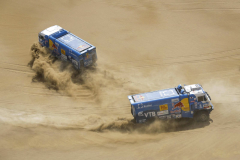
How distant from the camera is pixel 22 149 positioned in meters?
15.2

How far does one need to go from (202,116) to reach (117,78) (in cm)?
633

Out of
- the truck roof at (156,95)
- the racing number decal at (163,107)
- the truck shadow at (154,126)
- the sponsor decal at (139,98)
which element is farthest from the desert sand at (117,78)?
the sponsor decal at (139,98)

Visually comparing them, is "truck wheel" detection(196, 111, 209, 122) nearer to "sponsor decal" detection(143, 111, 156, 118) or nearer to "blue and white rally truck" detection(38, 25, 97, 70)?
"sponsor decal" detection(143, 111, 156, 118)

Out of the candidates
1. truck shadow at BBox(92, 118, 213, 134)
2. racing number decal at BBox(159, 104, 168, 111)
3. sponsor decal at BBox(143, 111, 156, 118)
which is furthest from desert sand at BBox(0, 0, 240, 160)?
racing number decal at BBox(159, 104, 168, 111)

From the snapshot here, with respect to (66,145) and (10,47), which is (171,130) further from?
(10,47)

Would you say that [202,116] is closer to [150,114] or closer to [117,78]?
[150,114]

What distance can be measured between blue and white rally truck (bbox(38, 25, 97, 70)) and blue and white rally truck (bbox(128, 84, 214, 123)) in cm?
516

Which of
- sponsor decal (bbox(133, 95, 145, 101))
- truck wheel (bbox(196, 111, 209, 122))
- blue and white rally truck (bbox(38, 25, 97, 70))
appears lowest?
truck wheel (bbox(196, 111, 209, 122))

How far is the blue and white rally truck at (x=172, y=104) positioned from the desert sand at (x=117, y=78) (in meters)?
0.73

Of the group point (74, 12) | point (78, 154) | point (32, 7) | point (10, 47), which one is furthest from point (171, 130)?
point (32, 7)

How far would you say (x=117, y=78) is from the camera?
20.1m

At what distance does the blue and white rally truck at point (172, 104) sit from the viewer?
50.9 ft

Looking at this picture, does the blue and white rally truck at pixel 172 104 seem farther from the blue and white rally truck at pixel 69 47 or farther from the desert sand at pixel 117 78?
the blue and white rally truck at pixel 69 47

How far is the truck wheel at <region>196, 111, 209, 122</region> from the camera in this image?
16155 mm
